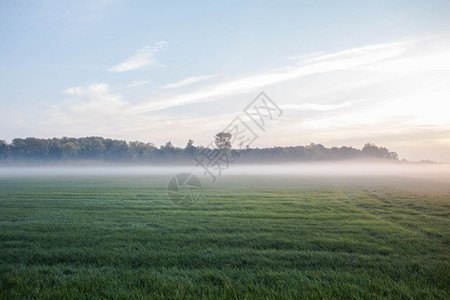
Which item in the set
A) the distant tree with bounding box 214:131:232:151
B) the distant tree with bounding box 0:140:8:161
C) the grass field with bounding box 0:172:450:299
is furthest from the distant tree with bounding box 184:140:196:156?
the grass field with bounding box 0:172:450:299

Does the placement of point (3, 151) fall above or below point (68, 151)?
below

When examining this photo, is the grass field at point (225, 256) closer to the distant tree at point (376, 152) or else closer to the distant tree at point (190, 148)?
the distant tree at point (190, 148)

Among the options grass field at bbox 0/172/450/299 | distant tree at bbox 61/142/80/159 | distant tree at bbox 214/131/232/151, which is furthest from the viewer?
distant tree at bbox 61/142/80/159

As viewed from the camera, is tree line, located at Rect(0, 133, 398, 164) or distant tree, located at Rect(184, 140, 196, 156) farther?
tree line, located at Rect(0, 133, 398, 164)

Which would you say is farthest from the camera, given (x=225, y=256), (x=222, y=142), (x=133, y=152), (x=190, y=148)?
(x=133, y=152)

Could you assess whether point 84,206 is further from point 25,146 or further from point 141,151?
point 25,146

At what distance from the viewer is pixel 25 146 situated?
409 ft

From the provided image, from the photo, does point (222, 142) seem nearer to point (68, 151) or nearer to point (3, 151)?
point (68, 151)

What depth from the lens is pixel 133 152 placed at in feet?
422

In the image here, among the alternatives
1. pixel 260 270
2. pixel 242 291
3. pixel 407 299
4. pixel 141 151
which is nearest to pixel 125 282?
pixel 242 291

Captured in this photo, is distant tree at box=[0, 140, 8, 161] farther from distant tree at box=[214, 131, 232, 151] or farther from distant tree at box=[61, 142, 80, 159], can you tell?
distant tree at box=[214, 131, 232, 151]

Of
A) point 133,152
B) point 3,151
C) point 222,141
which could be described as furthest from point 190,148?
point 3,151

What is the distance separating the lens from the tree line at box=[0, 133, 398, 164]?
12250 centimetres

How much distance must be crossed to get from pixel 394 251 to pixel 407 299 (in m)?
2.75
